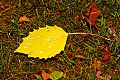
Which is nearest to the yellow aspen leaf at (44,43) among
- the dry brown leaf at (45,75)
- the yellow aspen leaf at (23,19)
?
the dry brown leaf at (45,75)

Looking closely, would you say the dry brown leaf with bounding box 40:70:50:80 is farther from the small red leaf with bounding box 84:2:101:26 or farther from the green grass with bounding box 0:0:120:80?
the small red leaf with bounding box 84:2:101:26

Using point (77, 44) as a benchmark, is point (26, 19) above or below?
above

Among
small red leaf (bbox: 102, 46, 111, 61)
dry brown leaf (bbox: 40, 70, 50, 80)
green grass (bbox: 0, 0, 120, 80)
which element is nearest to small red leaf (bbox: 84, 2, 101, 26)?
green grass (bbox: 0, 0, 120, 80)

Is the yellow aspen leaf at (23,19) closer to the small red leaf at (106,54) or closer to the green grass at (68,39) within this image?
the green grass at (68,39)

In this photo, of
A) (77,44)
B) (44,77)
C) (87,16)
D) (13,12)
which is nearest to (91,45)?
(77,44)

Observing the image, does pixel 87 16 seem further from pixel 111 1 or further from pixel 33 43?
pixel 33 43

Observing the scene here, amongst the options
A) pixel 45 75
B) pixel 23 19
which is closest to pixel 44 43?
pixel 45 75
